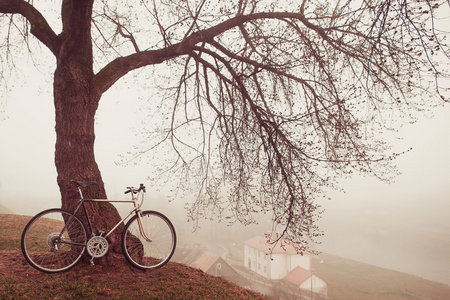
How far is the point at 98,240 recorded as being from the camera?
3432 millimetres

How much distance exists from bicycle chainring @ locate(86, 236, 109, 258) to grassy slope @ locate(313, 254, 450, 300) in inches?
1140

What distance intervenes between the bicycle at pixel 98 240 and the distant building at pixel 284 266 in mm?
23200

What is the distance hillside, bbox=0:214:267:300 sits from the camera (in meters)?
2.87

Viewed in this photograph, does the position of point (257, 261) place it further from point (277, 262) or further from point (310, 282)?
point (310, 282)

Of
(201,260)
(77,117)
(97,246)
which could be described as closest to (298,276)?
(201,260)

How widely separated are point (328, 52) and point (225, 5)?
1988 mm

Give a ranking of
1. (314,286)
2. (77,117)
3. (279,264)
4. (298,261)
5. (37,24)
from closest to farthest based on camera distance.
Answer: (77,117) < (37,24) < (314,286) < (279,264) < (298,261)

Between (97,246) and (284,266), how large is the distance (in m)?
31.8

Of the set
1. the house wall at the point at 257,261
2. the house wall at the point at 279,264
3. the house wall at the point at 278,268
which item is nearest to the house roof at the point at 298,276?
the house wall at the point at 279,264

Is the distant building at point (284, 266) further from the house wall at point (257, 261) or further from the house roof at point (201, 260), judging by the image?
the house roof at point (201, 260)

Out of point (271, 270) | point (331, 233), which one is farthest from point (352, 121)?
point (331, 233)

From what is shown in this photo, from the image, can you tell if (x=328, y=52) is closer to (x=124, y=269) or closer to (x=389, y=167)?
(x=389, y=167)

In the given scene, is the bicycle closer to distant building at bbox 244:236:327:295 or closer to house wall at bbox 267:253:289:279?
distant building at bbox 244:236:327:295

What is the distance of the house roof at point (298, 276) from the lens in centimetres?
2662
